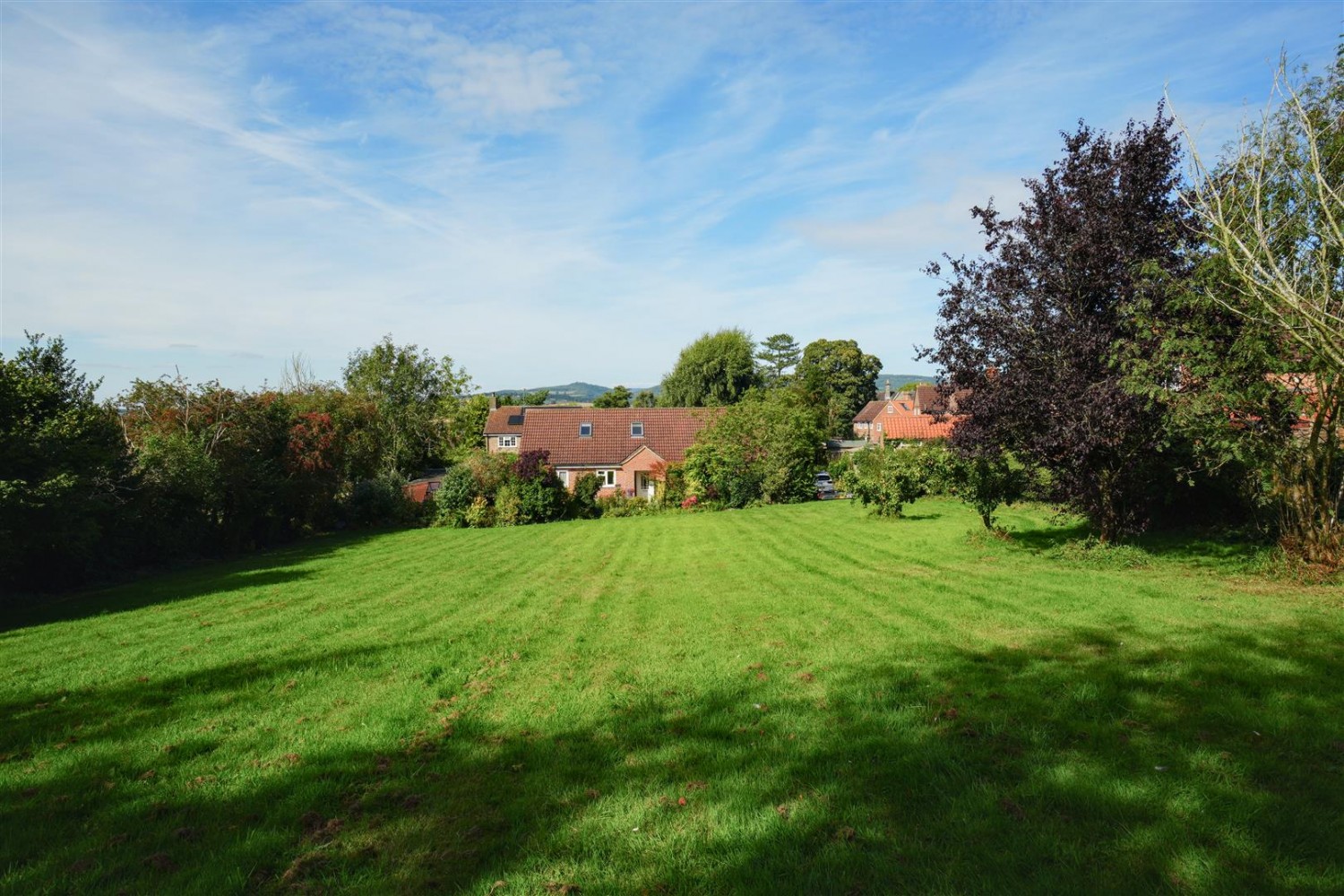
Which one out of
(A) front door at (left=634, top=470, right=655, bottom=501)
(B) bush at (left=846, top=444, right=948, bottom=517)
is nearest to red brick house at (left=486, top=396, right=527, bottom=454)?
(A) front door at (left=634, top=470, right=655, bottom=501)

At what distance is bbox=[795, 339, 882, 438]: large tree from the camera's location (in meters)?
79.5

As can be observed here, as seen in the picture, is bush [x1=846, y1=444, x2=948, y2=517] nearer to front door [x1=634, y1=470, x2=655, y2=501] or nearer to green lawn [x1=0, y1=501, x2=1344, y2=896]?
green lawn [x1=0, y1=501, x2=1344, y2=896]

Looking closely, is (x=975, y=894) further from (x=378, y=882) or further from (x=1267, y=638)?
(x=1267, y=638)

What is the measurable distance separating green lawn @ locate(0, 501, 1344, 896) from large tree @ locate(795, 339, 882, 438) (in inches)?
2730

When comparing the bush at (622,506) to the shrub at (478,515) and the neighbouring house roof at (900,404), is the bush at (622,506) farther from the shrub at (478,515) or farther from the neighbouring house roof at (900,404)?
the neighbouring house roof at (900,404)

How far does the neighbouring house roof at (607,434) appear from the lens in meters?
44.7

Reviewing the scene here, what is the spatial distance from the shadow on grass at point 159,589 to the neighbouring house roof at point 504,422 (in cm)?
3249

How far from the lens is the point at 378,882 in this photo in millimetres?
3818

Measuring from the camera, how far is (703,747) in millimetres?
5477

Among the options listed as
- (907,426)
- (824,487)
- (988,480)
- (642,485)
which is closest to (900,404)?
(907,426)

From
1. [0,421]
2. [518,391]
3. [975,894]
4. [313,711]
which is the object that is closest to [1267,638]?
[975,894]

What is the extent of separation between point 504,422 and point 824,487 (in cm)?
2876

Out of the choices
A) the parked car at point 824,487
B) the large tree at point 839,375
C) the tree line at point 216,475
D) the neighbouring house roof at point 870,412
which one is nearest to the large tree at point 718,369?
the large tree at point 839,375

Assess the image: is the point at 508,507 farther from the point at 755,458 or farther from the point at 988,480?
the point at 988,480
